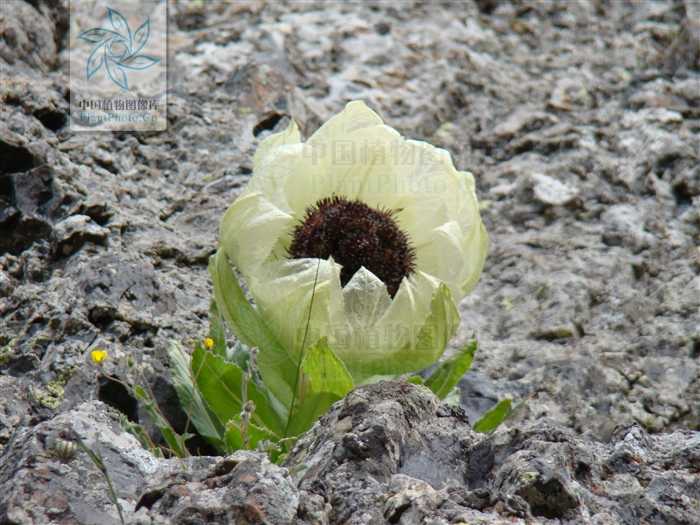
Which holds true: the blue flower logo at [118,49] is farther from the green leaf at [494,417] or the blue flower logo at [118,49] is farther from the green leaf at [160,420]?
the green leaf at [494,417]

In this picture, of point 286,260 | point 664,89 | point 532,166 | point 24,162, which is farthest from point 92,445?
point 664,89

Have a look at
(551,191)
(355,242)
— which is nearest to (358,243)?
(355,242)

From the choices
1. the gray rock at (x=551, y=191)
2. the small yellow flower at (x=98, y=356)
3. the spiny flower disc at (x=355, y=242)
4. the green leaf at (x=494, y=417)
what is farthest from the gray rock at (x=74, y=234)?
the gray rock at (x=551, y=191)

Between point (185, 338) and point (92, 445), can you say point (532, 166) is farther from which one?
point (92, 445)

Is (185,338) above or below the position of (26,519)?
below

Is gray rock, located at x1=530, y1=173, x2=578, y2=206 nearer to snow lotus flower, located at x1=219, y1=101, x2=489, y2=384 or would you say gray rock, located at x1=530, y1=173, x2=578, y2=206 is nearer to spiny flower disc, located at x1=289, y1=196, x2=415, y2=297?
snow lotus flower, located at x1=219, y1=101, x2=489, y2=384

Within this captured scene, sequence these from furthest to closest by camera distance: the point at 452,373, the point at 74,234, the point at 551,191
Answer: the point at 551,191, the point at 74,234, the point at 452,373

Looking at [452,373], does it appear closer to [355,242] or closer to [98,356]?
[355,242]
